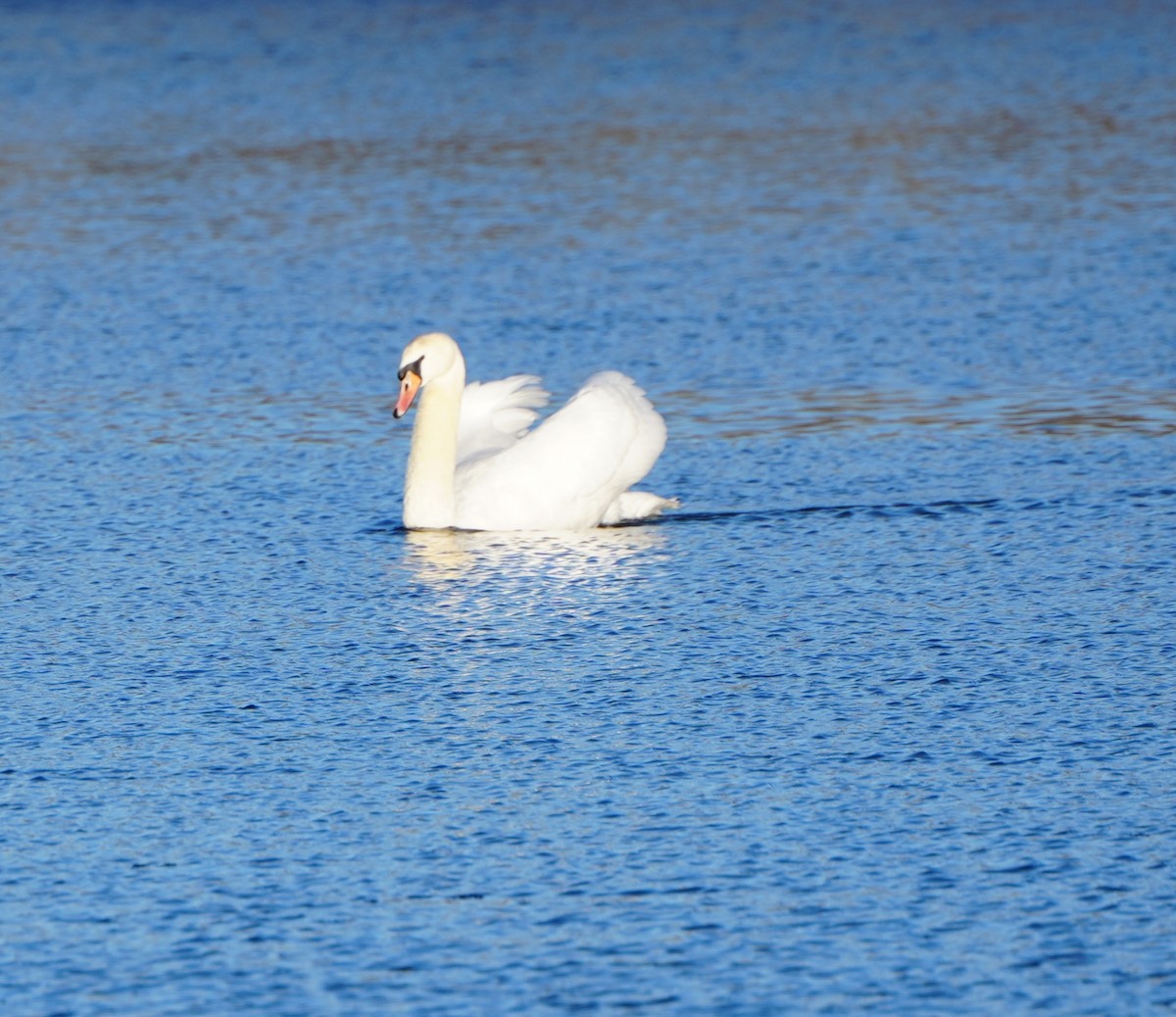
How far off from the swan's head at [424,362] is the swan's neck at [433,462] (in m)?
0.04

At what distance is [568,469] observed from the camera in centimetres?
832

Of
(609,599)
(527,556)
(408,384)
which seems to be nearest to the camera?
(609,599)

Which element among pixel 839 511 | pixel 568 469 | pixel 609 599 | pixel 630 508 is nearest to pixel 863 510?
pixel 839 511

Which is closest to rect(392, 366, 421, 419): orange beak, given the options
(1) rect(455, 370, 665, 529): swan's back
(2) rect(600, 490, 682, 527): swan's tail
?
(1) rect(455, 370, 665, 529): swan's back

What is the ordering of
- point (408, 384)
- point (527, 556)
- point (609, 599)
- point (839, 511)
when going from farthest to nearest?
point (408, 384) → point (839, 511) → point (527, 556) → point (609, 599)

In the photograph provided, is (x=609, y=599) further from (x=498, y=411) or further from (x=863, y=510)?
(x=498, y=411)

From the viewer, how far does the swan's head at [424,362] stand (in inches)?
343

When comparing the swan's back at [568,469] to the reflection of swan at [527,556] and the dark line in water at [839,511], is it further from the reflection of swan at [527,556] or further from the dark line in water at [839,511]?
the dark line in water at [839,511]

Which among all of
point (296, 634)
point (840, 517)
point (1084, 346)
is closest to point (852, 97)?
point (1084, 346)

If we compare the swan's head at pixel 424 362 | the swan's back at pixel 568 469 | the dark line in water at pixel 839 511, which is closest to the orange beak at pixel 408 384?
the swan's head at pixel 424 362

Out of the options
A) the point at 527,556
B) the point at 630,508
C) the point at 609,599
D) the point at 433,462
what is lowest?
the point at 609,599

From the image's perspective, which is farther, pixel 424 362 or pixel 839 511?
pixel 424 362

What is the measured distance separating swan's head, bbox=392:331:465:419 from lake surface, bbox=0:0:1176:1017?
45cm

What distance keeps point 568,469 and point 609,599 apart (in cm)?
100
